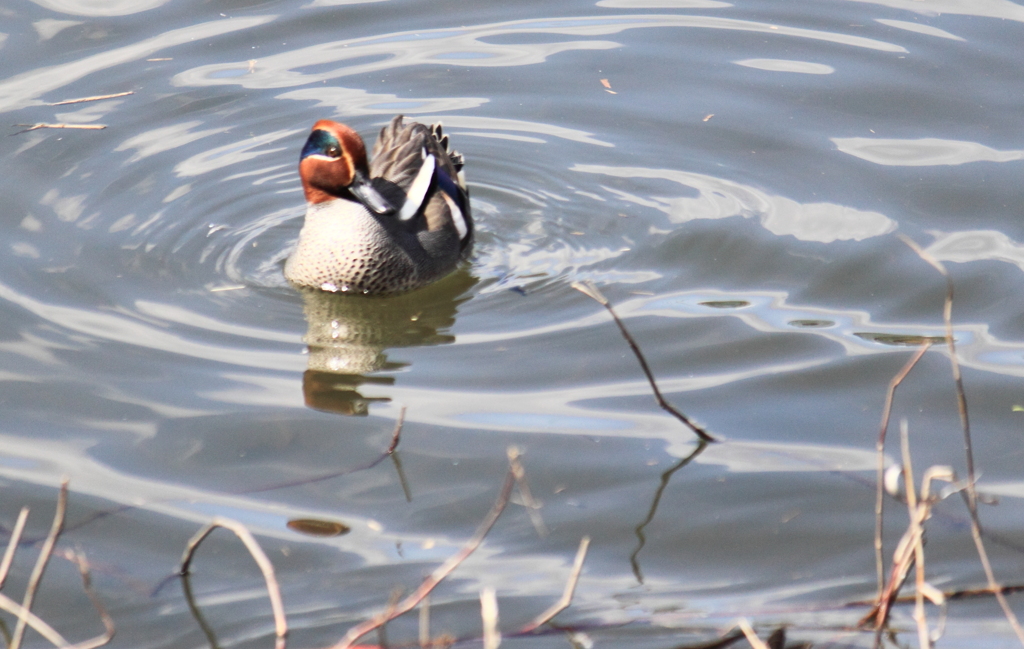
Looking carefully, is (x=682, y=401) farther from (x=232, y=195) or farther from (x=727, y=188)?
(x=232, y=195)

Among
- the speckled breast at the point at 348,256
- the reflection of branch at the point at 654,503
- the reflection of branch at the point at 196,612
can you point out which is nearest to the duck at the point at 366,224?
the speckled breast at the point at 348,256

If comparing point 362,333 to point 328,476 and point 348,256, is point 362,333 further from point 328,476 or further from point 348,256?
point 328,476

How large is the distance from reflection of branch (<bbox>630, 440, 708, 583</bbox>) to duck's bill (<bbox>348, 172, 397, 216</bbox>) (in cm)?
286

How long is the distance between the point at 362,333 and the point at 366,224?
3.00ft

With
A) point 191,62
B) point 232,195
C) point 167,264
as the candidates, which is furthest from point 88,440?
point 191,62

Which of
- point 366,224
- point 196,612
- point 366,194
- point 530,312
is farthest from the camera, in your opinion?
point 366,224

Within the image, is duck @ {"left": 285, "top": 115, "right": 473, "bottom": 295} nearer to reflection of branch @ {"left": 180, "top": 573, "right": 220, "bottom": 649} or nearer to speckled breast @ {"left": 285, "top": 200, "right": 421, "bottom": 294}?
speckled breast @ {"left": 285, "top": 200, "right": 421, "bottom": 294}

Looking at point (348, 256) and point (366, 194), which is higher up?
point (366, 194)

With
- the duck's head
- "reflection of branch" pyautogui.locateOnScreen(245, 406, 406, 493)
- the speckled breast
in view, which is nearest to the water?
"reflection of branch" pyautogui.locateOnScreen(245, 406, 406, 493)

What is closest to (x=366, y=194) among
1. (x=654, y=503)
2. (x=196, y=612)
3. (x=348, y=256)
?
(x=348, y=256)

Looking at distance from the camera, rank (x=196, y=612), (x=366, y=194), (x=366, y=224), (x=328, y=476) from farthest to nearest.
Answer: (x=366, y=224) < (x=366, y=194) < (x=328, y=476) < (x=196, y=612)

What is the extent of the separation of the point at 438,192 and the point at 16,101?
371 cm

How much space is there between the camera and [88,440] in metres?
5.97

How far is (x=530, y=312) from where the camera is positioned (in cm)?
706
